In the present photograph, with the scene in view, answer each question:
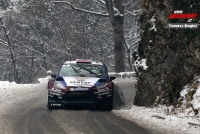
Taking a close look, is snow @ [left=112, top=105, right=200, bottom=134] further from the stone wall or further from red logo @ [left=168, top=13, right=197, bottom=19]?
red logo @ [left=168, top=13, right=197, bottom=19]

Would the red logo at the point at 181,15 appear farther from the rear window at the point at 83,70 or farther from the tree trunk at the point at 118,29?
the tree trunk at the point at 118,29

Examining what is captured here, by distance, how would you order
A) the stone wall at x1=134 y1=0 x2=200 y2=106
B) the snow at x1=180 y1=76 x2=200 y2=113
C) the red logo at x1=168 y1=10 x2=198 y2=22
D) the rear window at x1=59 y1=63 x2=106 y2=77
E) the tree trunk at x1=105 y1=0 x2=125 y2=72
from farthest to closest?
the tree trunk at x1=105 y1=0 x2=125 y2=72 < the rear window at x1=59 y1=63 x2=106 y2=77 < the red logo at x1=168 y1=10 x2=198 y2=22 < the stone wall at x1=134 y1=0 x2=200 y2=106 < the snow at x1=180 y1=76 x2=200 y2=113

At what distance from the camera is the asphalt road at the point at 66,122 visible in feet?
34.6

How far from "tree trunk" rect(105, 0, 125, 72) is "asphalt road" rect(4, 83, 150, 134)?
1633cm

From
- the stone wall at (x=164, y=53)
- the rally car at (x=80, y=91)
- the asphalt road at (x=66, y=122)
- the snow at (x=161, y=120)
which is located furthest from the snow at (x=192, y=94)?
the rally car at (x=80, y=91)

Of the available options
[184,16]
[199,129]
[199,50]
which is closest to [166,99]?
[199,50]

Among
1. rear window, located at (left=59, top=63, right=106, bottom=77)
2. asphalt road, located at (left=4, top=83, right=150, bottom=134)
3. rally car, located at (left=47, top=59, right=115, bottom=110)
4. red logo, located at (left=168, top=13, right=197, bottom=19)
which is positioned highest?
red logo, located at (left=168, top=13, right=197, bottom=19)

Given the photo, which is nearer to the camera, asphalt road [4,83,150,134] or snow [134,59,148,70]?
asphalt road [4,83,150,134]

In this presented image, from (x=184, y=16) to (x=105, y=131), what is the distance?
5774 millimetres

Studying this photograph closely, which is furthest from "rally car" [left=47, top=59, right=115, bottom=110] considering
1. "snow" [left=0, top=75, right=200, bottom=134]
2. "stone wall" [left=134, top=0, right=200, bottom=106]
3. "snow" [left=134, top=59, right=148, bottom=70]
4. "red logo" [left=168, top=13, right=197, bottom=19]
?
"red logo" [left=168, top=13, right=197, bottom=19]

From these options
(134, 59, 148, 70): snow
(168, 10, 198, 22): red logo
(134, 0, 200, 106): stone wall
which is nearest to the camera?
(134, 0, 200, 106): stone wall

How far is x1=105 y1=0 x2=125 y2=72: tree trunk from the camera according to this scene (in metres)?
31.1

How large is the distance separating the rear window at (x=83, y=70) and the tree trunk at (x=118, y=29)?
1494 centimetres

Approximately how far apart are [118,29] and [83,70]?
1564 centimetres
